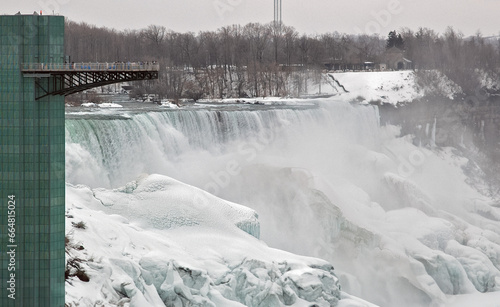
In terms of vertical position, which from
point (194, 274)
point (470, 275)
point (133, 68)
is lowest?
point (470, 275)

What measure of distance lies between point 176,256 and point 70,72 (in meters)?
6.14

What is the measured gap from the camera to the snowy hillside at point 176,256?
2108 centimetres

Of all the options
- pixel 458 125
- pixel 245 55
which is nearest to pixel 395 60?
pixel 245 55

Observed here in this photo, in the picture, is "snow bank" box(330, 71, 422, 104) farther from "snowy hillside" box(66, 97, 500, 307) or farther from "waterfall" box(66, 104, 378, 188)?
"waterfall" box(66, 104, 378, 188)

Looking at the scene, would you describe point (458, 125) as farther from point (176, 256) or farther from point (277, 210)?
point (176, 256)

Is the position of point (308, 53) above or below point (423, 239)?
above

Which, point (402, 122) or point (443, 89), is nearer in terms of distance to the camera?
point (402, 122)

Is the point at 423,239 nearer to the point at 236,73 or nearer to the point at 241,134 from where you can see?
the point at 241,134

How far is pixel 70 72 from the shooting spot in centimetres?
1834

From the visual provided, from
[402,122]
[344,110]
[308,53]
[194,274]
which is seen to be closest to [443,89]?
[402,122]

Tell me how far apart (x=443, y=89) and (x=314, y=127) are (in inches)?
939

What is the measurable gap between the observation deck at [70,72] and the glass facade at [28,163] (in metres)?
0.09

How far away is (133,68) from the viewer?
61.9 ft

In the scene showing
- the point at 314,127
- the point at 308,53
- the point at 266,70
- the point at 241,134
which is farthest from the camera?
the point at 308,53
